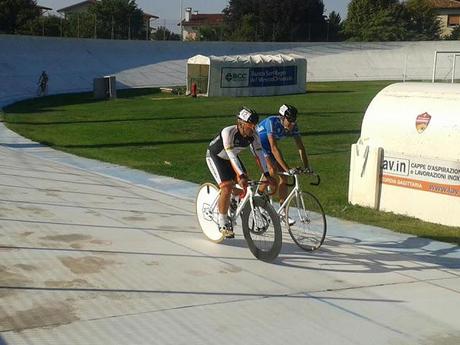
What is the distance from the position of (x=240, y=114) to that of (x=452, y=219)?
428 cm

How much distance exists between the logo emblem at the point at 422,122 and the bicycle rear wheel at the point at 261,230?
4099 millimetres

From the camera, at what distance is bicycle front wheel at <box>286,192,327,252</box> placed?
8547 mm

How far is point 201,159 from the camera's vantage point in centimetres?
1731

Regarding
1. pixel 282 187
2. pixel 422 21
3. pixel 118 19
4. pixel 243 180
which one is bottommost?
pixel 282 187

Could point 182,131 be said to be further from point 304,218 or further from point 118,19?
point 118,19

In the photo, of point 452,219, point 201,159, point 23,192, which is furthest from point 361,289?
point 201,159

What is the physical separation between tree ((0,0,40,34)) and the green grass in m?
29.5

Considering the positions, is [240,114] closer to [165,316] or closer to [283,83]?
[165,316]

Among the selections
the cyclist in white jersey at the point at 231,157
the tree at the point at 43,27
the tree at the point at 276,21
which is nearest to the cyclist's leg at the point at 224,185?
the cyclist in white jersey at the point at 231,157

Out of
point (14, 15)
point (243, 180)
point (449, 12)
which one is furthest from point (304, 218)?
point (449, 12)

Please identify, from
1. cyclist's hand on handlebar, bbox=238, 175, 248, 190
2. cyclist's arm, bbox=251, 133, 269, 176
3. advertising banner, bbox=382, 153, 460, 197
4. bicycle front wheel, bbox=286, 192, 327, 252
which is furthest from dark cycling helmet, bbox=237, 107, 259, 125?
advertising banner, bbox=382, 153, 460, 197

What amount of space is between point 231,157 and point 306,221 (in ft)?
4.46

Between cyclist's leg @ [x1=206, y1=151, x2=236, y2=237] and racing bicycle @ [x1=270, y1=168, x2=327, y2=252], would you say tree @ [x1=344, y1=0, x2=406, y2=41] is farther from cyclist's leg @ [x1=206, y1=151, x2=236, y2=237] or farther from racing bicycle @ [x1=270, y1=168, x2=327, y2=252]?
cyclist's leg @ [x1=206, y1=151, x2=236, y2=237]

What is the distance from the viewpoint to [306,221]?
28.3ft
